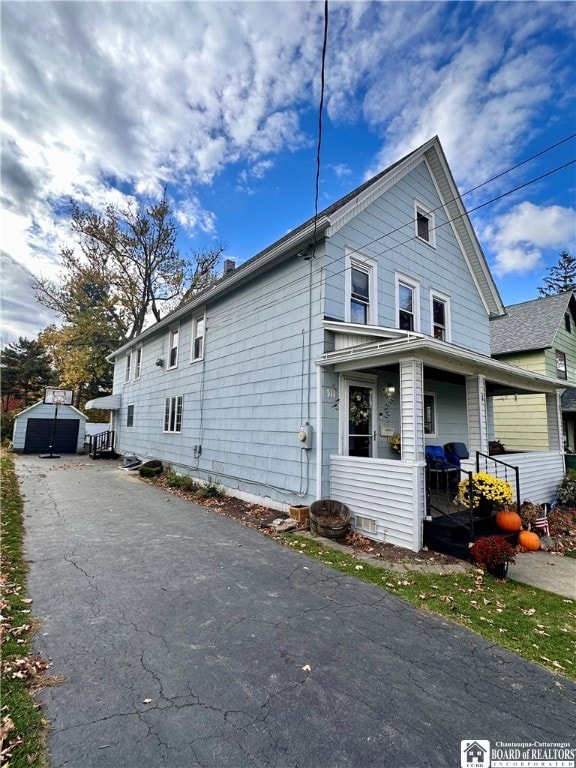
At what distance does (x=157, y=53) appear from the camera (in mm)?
6344

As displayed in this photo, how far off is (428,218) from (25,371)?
122 ft

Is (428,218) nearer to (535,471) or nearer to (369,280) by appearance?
(369,280)

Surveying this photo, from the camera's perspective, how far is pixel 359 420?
7.77m

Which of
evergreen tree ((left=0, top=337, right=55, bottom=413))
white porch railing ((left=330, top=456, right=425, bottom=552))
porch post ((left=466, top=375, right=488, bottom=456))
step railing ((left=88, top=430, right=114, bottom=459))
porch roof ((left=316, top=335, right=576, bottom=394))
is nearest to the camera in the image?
white porch railing ((left=330, top=456, right=425, bottom=552))

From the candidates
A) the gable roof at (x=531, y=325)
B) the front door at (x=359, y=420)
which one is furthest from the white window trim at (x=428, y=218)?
the gable roof at (x=531, y=325)

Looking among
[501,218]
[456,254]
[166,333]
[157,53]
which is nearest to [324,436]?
[157,53]

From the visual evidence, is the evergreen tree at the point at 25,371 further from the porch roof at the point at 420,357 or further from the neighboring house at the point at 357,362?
the porch roof at the point at 420,357

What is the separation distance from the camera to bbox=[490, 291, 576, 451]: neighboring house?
1402 centimetres

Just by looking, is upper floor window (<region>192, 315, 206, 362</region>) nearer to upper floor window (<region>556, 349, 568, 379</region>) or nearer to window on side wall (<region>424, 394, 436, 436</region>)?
window on side wall (<region>424, 394, 436, 436</region>)

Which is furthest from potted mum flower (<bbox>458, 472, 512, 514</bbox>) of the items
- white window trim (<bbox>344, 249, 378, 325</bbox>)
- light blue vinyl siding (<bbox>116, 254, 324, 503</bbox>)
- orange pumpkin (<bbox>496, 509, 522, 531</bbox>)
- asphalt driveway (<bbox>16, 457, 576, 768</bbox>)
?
white window trim (<bbox>344, 249, 378, 325</bbox>)

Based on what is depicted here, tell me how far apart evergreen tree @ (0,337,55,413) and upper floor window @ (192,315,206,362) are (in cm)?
2759

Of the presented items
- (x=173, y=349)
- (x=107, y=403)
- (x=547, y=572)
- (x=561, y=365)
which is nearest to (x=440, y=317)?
(x=547, y=572)

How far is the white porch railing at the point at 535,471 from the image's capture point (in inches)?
315

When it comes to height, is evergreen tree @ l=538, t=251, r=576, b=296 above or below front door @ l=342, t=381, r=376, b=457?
above
